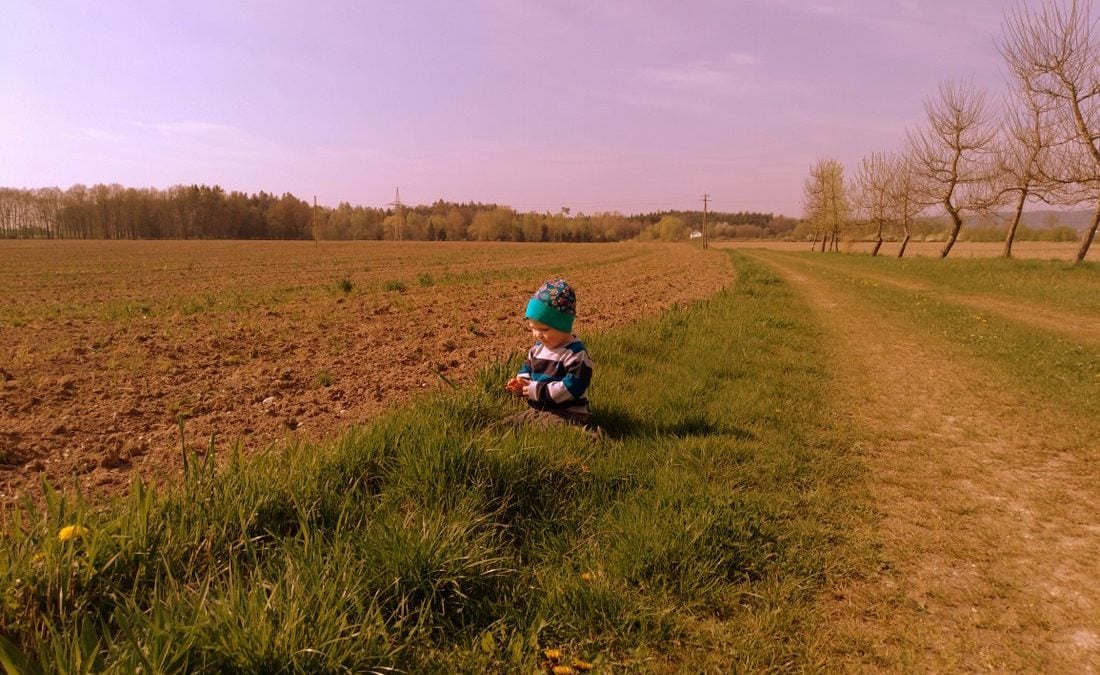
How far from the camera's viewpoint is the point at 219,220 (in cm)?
10069

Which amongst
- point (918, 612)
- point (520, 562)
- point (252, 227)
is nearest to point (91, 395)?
point (520, 562)

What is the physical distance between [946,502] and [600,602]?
102 inches

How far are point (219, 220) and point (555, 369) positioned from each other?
115733 mm

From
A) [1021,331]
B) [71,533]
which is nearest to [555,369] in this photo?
[71,533]

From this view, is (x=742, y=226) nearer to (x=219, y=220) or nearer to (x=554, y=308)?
(x=219, y=220)

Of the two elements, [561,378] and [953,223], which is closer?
[561,378]

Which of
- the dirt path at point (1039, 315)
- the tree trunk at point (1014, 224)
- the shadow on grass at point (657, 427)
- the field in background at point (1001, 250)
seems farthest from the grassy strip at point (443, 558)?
the tree trunk at point (1014, 224)

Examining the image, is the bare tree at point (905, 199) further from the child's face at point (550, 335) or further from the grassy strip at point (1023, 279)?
the child's face at point (550, 335)

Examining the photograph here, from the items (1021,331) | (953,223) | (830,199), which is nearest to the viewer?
(1021,331)

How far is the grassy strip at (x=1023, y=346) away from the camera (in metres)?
5.89

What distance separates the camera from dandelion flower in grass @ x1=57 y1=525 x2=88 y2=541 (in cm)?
207

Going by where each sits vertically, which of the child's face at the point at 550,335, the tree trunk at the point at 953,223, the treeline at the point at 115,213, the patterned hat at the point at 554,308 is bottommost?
the child's face at the point at 550,335

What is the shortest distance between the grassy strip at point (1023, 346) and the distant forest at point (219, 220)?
82.3 metres

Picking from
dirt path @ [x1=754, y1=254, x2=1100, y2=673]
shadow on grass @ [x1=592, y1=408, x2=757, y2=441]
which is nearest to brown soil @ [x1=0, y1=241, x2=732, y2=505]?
shadow on grass @ [x1=592, y1=408, x2=757, y2=441]
